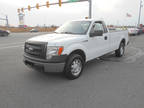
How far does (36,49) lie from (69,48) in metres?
0.98

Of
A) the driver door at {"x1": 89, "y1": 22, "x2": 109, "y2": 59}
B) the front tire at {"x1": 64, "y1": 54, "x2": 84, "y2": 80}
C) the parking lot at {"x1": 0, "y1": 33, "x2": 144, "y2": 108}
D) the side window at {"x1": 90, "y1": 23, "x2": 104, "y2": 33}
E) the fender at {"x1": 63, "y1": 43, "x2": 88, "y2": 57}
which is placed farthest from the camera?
the side window at {"x1": 90, "y1": 23, "x2": 104, "y2": 33}

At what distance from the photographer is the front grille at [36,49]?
3.26 metres

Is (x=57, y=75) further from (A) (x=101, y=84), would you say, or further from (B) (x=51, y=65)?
(A) (x=101, y=84)

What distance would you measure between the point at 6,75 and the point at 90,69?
315 cm

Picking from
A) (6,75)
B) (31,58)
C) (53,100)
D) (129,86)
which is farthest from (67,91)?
(6,75)

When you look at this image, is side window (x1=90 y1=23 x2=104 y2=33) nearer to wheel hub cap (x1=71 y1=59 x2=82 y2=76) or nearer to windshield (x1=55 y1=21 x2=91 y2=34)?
windshield (x1=55 y1=21 x2=91 y2=34)

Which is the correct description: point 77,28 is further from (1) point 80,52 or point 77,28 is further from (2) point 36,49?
(2) point 36,49

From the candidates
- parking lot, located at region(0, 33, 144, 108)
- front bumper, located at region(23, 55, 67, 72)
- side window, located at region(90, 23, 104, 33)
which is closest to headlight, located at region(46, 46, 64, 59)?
front bumper, located at region(23, 55, 67, 72)

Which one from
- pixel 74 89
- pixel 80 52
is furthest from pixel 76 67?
pixel 74 89

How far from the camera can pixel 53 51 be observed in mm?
3201

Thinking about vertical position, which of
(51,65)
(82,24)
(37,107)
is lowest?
(37,107)

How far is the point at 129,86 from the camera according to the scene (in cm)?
329

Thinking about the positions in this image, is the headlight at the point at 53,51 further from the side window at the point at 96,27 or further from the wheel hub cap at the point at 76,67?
the side window at the point at 96,27

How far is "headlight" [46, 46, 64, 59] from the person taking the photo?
3.18m
